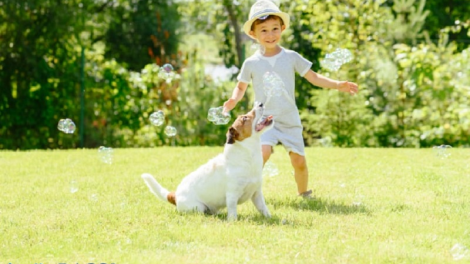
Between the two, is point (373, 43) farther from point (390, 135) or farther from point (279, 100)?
point (279, 100)

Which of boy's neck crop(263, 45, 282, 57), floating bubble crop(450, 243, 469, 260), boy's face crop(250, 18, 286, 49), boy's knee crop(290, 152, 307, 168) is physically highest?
boy's face crop(250, 18, 286, 49)

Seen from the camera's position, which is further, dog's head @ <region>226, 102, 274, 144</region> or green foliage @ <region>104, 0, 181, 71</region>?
green foliage @ <region>104, 0, 181, 71</region>

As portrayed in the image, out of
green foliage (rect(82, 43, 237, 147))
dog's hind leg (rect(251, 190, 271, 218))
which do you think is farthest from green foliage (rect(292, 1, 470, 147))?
dog's hind leg (rect(251, 190, 271, 218))

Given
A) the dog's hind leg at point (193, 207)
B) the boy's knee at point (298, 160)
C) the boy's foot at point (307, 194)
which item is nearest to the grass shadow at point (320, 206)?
the boy's foot at point (307, 194)

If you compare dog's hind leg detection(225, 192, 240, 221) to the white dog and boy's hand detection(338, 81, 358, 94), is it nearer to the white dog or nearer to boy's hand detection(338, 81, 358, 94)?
the white dog

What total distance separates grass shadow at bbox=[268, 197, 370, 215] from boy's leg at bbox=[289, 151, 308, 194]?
20 cm

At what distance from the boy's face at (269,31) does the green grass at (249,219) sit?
1401 mm

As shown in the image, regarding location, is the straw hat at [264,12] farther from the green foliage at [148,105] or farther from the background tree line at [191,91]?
the green foliage at [148,105]

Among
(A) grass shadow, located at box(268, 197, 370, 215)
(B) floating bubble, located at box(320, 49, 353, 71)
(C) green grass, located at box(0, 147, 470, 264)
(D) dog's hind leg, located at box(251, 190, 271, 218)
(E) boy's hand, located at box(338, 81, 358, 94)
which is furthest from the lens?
(B) floating bubble, located at box(320, 49, 353, 71)

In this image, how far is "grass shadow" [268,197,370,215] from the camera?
17.5 feet

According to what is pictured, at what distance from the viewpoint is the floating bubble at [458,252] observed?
3.88 m

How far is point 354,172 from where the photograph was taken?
7.80 m

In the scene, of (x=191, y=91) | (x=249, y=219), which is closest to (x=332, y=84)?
(x=249, y=219)

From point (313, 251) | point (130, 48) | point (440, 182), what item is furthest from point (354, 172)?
point (130, 48)
